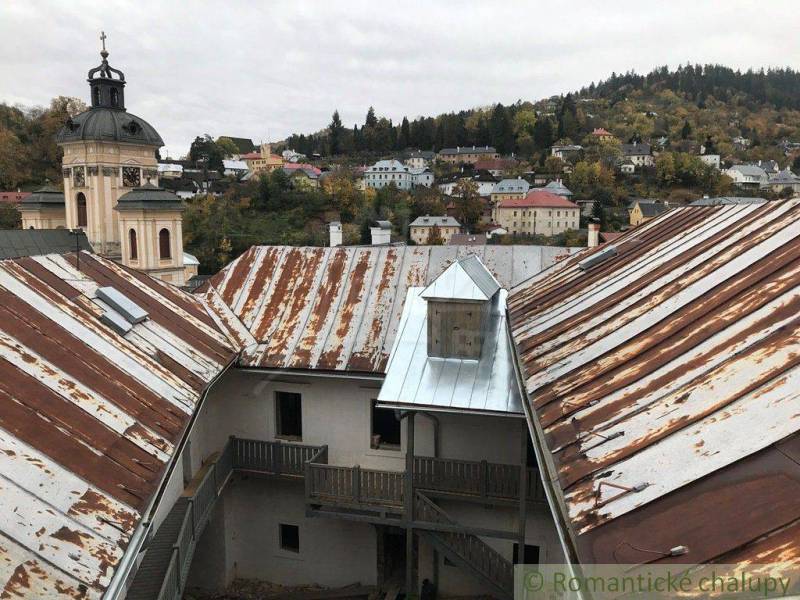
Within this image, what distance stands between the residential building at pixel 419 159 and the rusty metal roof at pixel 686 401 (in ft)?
413

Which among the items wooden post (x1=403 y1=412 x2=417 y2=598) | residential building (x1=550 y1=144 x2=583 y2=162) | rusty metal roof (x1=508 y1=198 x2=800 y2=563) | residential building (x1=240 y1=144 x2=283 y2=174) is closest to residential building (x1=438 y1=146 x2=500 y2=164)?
residential building (x1=550 y1=144 x2=583 y2=162)

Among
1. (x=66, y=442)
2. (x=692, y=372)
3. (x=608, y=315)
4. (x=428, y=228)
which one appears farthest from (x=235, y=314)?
(x=428, y=228)

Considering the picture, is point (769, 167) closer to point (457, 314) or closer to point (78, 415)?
point (457, 314)

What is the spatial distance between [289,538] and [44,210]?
3225 centimetres

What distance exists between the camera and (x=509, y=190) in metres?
105

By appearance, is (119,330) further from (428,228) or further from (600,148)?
(600,148)

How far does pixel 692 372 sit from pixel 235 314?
37.0ft

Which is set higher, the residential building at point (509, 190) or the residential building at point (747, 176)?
the residential building at point (747, 176)

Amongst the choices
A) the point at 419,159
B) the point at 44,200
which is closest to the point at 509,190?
the point at 419,159

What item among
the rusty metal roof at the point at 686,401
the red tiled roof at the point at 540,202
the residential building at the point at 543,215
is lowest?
the rusty metal roof at the point at 686,401

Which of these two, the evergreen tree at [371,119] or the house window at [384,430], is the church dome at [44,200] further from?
the evergreen tree at [371,119]

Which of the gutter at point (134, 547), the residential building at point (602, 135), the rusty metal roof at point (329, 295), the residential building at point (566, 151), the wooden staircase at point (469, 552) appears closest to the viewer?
the gutter at point (134, 547)

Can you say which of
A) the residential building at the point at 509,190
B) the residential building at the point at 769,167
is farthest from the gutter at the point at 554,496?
the residential building at the point at 769,167

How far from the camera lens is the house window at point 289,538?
14.1 metres
